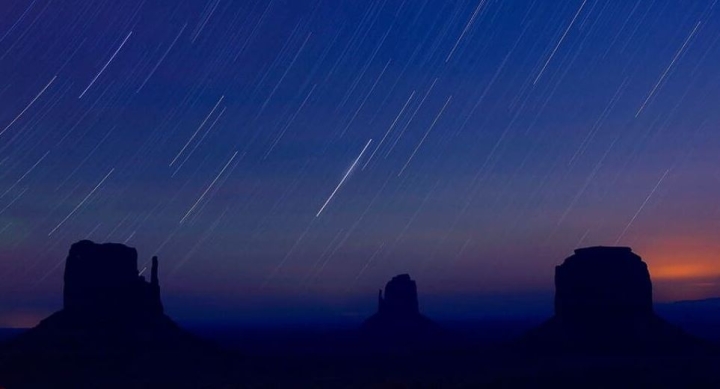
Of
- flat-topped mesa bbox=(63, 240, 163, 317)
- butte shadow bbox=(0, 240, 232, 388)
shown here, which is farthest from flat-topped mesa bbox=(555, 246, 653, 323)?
flat-topped mesa bbox=(63, 240, 163, 317)

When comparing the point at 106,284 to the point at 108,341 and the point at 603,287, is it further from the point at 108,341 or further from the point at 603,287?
the point at 603,287

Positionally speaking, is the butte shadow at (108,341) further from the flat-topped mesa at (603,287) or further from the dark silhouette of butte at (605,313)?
the flat-topped mesa at (603,287)

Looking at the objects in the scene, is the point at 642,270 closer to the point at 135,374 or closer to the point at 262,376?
the point at 262,376

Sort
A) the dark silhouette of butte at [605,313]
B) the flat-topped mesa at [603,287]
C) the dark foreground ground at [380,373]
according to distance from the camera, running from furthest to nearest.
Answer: the flat-topped mesa at [603,287], the dark silhouette of butte at [605,313], the dark foreground ground at [380,373]

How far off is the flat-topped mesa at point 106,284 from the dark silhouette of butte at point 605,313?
50.3 metres

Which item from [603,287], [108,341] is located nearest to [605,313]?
[603,287]

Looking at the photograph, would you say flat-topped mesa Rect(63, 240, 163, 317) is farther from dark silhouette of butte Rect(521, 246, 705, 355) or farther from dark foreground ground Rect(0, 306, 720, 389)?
dark silhouette of butte Rect(521, 246, 705, 355)

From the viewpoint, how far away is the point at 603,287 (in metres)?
130

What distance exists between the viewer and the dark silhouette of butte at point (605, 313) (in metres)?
123

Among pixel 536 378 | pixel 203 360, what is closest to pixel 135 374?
pixel 203 360

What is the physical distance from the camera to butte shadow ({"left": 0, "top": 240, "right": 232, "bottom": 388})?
96.5 m

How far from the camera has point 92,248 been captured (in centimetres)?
11788

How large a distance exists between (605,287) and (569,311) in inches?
245

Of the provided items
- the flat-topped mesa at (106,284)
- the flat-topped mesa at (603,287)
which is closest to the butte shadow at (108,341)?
the flat-topped mesa at (106,284)
